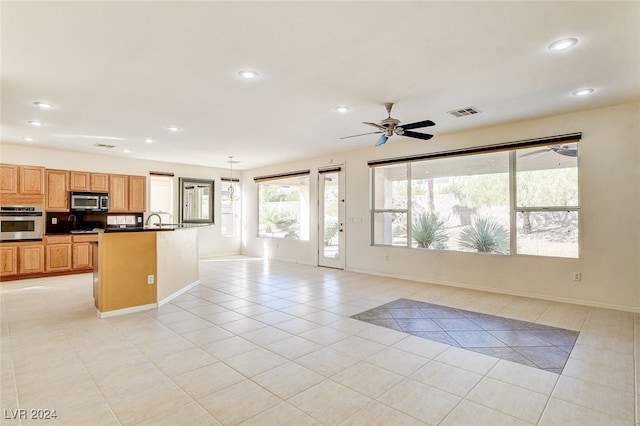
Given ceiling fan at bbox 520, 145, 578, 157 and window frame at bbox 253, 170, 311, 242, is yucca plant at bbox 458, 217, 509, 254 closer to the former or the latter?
ceiling fan at bbox 520, 145, 578, 157

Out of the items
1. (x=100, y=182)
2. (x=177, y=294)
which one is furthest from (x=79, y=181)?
(x=177, y=294)

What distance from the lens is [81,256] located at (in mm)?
6984

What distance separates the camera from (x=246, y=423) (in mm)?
2016

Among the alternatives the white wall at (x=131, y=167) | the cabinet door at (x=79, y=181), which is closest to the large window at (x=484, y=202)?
the white wall at (x=131, y=167)

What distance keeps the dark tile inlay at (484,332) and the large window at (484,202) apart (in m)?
1.74

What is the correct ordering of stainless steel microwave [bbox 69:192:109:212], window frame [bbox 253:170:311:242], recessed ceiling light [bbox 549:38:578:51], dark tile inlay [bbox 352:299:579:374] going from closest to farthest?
recessed ceiling light [bbox 549:38:578:51]
dark tile inlay [bbox 352:299:579:374]
stainless steel microwave [bbox 69:192:109:212]
window frame [bbox 253:170:311:242]

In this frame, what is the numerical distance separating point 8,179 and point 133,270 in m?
4.21

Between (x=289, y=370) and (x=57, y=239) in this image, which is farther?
(x=57, y=239)

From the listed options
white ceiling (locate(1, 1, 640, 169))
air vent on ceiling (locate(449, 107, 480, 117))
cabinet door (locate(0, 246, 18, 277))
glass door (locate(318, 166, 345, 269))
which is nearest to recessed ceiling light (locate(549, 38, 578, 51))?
white ceiling (locate(1, 1, 640, 169))

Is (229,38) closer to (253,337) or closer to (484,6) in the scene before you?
(484,6)

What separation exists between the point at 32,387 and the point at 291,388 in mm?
1922

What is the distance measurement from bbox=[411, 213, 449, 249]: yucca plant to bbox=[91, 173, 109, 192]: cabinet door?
6841 mm

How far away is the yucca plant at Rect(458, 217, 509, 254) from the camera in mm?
5348

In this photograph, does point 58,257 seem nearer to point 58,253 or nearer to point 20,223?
point 58,253
